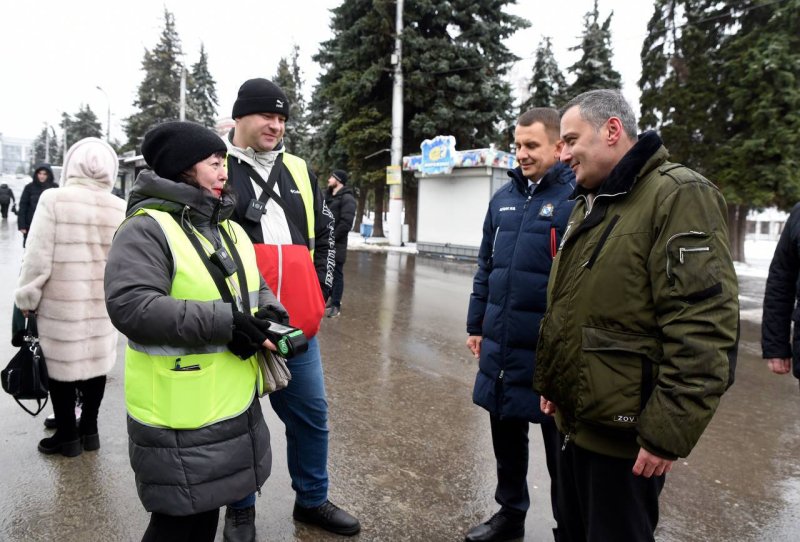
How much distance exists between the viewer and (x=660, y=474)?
1.90 metres

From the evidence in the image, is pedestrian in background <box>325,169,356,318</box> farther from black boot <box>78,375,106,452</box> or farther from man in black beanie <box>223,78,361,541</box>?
man in black beanie <box>223,78,361,541</box>

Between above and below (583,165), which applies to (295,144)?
above

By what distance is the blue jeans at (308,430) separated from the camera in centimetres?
297

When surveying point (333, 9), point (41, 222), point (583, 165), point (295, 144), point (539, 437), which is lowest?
point (539, 437)

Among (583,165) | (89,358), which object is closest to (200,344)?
(583,165)

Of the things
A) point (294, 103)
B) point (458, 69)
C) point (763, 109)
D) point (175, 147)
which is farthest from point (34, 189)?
point (294, 103)

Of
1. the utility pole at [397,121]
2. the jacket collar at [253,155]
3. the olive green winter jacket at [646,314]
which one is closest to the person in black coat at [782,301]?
the olive green winter jacket at [646,314]

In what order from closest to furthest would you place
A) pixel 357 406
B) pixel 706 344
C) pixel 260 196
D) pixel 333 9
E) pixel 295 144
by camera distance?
pixel 706 344 → pixel 260 196 → pixel 357 406 → pixel 333 9 → pixel 295 144

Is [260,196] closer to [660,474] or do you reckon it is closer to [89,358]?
[89,358]

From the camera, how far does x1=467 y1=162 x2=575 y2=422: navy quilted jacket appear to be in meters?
2.87

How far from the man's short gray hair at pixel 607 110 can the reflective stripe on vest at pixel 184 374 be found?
1.55 meters

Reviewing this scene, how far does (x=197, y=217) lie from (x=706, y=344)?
1.84m

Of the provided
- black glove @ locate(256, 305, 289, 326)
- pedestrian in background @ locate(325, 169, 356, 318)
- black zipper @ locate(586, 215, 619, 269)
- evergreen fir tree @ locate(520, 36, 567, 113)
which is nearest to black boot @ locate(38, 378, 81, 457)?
black glove @ locate(256, 305, 289, 326)

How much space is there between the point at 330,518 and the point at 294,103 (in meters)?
40.4
